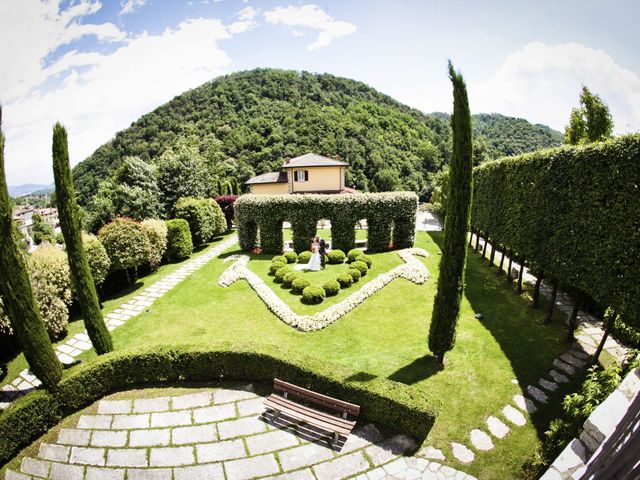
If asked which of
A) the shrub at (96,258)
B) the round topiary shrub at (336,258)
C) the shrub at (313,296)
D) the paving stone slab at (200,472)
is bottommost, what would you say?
the paving stone slab at (200,472)

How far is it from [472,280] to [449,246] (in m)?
Result: 10.6

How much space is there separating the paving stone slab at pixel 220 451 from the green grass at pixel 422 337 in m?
3.90

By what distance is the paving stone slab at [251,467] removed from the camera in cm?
756

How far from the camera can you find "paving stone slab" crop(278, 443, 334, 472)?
306 inches

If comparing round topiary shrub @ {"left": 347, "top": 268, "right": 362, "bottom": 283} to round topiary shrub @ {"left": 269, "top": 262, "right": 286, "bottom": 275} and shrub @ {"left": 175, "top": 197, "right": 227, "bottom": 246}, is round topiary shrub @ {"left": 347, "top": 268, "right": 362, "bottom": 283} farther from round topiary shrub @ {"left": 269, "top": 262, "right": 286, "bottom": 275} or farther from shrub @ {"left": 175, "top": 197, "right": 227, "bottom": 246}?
shrub @ {"left": 175, "top": 197, "right": 227, "bottom": 246}

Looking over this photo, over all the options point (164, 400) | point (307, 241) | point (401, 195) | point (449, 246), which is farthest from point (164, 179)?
point (449, 246)

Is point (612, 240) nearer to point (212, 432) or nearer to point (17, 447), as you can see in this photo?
point (212, 432)

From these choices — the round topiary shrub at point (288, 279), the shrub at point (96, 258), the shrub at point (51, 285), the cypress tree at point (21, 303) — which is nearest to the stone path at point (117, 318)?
the shrub at point (51, 285)

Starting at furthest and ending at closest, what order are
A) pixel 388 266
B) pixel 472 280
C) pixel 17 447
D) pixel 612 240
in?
pixel 388 266, pixel 472 280, pixel 612 240, pixel 17 447

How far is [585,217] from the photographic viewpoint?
10.7 m

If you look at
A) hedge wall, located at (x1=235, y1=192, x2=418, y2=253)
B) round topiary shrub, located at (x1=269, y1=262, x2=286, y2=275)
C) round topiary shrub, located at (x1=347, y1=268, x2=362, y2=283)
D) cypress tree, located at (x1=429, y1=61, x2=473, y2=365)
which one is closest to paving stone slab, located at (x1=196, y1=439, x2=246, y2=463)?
cypress tree, located at (x1=429, y1=61, x2=473, y2=365)

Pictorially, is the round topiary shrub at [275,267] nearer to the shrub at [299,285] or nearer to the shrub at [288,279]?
the shrub at [288,279]

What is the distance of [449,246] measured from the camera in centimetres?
994

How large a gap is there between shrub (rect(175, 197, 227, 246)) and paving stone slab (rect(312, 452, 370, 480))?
25.8 metres
